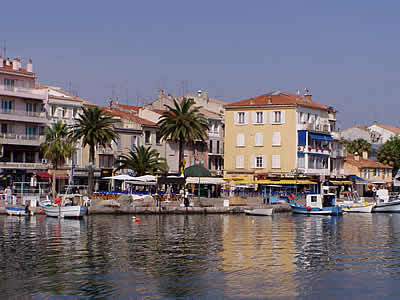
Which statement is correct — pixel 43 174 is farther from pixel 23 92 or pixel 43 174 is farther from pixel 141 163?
pixel 141 163

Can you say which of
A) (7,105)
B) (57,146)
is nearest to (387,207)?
(57,146)

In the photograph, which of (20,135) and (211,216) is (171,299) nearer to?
(211,216)

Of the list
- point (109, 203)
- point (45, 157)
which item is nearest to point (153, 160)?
point (45, 157)

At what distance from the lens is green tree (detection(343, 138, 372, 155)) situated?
132 m

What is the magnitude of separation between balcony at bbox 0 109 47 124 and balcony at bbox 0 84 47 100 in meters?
2.12

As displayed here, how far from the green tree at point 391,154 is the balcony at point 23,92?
69096 millimetres

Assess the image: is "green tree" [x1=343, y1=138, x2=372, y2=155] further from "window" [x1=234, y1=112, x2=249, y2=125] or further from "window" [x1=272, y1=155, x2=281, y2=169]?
"window" [x1=234, y1=112, x2=249, y2=125]

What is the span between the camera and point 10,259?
35.8 m

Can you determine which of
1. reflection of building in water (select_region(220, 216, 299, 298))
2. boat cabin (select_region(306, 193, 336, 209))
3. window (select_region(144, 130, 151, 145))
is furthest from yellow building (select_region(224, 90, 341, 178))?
reflection of building in water (select_region(220, 216, 299, 298))

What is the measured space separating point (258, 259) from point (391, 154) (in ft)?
325

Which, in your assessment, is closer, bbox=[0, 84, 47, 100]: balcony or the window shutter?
bbox=[0, 84, 47, 100]: balcony

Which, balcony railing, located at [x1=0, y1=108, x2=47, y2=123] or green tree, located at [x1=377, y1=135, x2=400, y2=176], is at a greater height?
balcony railing, located at [x1=0, y1=108, x2=47, y2=123]

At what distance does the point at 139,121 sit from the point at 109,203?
3391 cm

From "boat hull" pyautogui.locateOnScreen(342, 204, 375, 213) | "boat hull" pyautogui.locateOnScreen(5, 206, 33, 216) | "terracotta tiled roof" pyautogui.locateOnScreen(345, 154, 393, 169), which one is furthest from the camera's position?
"terracotta tiled roof" pyautogui.locateOnScreen(345, 154, 393, 169)
